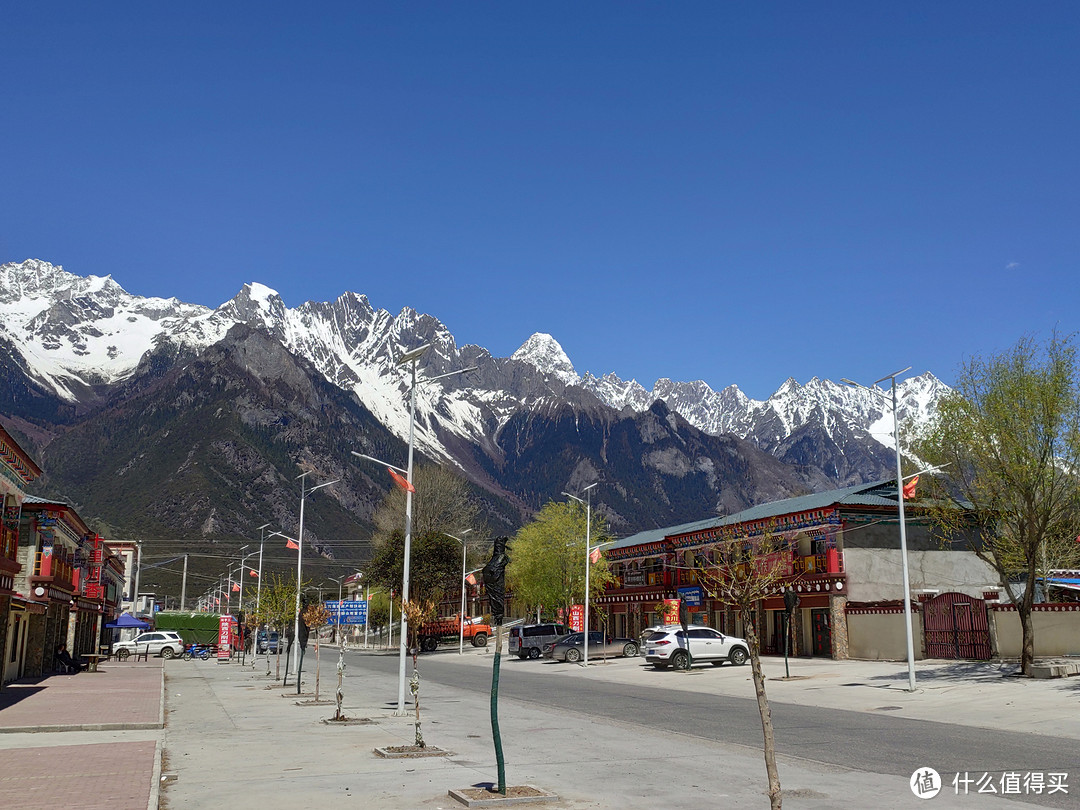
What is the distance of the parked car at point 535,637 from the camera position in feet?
203

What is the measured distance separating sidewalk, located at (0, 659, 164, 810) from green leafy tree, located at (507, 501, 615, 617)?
3884 centimetres

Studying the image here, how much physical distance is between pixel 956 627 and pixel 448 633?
54.3 meters

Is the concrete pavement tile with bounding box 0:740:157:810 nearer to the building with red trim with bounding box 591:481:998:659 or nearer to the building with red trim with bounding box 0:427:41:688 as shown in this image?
the building with red trim with bounding box 0:427:41:688

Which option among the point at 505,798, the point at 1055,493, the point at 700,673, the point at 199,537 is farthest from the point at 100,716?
the point at 199,537

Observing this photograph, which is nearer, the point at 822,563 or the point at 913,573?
Result: the point at 822,563

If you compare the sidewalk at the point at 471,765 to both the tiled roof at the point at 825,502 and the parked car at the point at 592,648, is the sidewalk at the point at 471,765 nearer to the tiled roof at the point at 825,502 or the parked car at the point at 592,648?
the tiled roof at the point at 825,502

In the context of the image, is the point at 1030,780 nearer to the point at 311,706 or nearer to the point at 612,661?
the point at 311,706

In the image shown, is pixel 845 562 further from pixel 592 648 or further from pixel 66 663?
pixel 66 663

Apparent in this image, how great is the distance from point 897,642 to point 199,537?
487 feet

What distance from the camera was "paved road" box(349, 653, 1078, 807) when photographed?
14664 mm

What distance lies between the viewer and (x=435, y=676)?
140ft

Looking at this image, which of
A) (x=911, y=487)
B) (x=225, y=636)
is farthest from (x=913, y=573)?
(x=225, y=636)

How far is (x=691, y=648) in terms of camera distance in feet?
140

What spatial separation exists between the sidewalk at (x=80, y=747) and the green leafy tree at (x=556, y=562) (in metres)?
38.8
